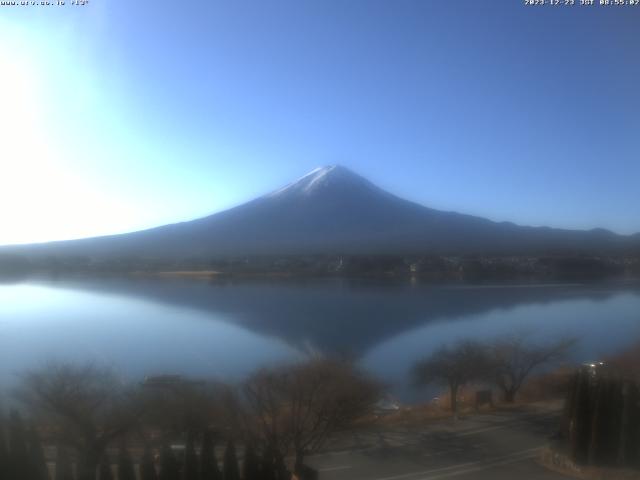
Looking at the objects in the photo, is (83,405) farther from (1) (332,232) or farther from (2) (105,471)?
(1) (332,232)

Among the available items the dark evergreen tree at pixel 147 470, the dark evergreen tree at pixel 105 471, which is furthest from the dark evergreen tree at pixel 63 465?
the dark evergreen tree at pixel 147 470

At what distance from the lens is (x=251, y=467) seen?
3.72 meters

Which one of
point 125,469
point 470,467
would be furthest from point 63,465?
point 470,467

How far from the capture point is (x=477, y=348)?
5438 millimetres

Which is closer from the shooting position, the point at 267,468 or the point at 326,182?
the point at 267,468

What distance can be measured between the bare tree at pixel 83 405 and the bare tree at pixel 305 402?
96 cm

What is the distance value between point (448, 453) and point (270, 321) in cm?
212

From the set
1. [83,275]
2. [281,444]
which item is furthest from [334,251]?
[281,444]

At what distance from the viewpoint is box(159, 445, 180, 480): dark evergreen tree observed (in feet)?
11.8

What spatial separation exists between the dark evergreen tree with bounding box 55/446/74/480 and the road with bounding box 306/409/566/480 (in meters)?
1.72

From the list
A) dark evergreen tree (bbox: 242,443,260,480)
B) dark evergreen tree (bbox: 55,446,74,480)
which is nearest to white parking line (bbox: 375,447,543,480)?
dark evergreen tree (bbox: 242,443,260,480)

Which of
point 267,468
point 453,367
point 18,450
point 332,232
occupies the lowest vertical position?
point 267,468

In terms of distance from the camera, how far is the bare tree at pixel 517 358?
17.6ft

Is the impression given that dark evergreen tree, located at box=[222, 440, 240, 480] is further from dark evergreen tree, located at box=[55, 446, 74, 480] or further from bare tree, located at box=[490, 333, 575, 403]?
bare tree, located at box=[490, 333, 575, 403]
